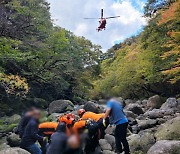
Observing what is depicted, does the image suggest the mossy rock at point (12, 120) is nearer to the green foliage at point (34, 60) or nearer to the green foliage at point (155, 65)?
the green foliage at point (34, 60)

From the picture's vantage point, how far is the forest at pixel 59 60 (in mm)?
16281

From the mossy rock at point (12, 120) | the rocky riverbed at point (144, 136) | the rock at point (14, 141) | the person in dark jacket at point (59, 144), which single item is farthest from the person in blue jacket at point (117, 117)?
the mossy rock at point (12, 120)

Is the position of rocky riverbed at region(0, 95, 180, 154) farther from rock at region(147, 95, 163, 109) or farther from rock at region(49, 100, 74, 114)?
rock at region(49, 100, 74, 114)

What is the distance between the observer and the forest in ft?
53.4

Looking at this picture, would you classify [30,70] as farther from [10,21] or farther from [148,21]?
[148,21]

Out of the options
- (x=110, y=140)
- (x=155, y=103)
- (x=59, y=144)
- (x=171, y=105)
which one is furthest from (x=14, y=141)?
(x=155, y=103)

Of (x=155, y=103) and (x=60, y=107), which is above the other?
(x=155, y=103)

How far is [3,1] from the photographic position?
18.5 meters

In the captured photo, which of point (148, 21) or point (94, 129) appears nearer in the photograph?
point (94, 129)

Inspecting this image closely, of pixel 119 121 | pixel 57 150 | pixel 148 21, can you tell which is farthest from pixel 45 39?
pixel 57 150

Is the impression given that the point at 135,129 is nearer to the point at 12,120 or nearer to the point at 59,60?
the point at 12,120

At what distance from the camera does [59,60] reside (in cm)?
2509

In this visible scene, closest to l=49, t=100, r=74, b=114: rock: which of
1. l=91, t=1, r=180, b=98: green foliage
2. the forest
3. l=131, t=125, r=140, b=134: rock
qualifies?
the forest

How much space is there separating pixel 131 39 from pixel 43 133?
51709 mm
